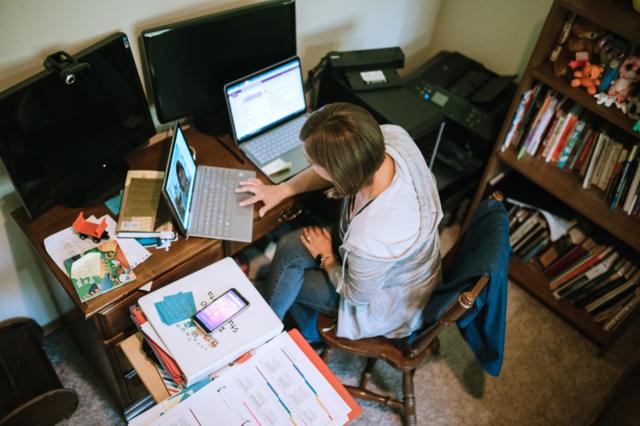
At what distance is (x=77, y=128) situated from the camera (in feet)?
4.90

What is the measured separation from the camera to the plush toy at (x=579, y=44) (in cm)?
180

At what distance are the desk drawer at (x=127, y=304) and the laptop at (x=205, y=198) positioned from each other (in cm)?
7

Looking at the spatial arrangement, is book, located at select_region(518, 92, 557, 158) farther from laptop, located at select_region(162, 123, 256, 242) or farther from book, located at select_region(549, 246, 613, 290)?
laptop, located at select_region(162, 123, 256, 242)

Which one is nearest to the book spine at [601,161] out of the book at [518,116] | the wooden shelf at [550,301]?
the book at [518,116]

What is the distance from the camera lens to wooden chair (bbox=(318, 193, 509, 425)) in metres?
1.34

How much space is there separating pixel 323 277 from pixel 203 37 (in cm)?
87

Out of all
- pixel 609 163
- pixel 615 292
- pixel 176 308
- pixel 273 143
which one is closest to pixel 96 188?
pixel 176 308

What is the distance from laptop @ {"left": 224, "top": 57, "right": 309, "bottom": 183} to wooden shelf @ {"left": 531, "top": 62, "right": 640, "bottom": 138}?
893 millimetres

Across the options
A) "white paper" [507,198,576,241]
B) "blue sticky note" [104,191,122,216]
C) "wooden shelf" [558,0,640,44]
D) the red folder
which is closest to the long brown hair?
the red folder

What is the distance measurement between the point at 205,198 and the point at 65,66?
0.55 m

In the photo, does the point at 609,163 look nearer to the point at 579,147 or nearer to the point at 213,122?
the point at 579,147

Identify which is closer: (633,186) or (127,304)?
(127,304)

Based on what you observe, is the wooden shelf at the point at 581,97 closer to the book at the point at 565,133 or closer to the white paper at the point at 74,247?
the book at the point at 565,133

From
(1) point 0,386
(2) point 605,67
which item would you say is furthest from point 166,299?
(2) point 605,67
